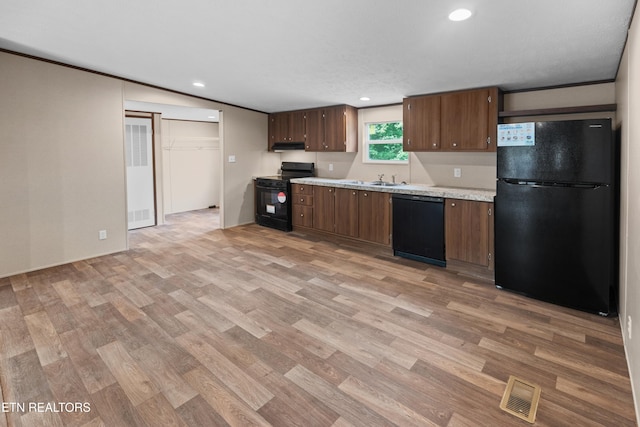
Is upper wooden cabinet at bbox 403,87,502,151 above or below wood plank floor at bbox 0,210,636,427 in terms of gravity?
above

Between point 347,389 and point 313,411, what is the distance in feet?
0.89

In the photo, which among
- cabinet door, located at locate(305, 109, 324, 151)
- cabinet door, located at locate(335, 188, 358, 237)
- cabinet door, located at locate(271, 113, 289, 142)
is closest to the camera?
cabinet door, located at locate(335, 188, 358, 237)

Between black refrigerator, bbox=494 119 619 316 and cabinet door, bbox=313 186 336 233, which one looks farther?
cabinet door, bbox=313 186 336 233

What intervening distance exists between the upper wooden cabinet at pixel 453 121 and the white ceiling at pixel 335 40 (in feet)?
0.58

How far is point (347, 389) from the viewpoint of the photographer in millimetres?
2025

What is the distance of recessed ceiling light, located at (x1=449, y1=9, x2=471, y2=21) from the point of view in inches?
89.7

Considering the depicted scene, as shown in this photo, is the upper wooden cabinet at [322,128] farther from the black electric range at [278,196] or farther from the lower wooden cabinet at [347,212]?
the lower wooden cabinet at [347,212]

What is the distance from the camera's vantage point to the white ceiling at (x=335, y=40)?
2348 millimetres

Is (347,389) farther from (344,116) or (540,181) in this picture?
(344,116)

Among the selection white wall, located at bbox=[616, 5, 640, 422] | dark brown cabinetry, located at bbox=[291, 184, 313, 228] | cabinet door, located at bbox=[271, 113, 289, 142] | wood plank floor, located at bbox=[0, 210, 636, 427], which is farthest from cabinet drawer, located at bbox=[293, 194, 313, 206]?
white wall, located at bbox=[616, 5, 640, 422]

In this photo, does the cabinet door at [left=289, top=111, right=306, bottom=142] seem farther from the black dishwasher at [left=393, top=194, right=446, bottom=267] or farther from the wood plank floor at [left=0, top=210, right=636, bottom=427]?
the wood plank floor at [left=0, top=210, right=636, bottom=427]

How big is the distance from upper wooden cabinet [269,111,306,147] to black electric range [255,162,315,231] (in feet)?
1.68

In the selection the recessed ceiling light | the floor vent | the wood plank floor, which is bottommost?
the floor vent

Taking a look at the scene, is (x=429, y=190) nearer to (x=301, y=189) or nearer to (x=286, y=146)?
(x=301, y=189)
